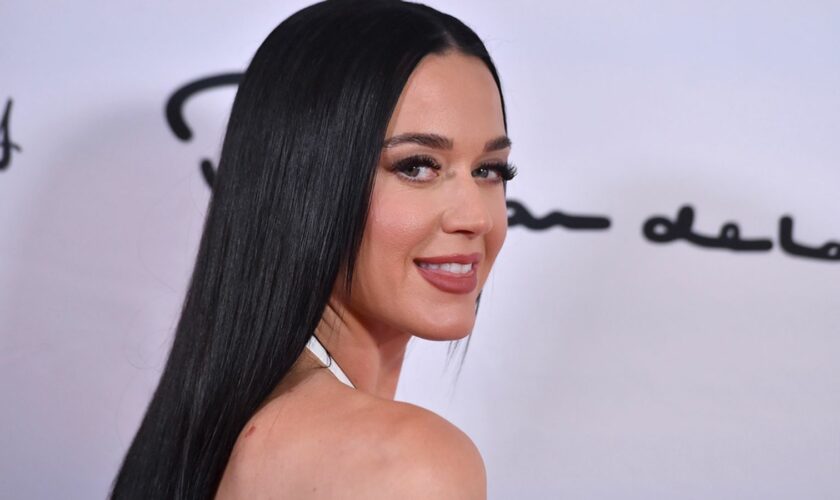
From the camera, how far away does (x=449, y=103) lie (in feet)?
3.50

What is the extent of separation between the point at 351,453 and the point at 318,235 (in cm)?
22

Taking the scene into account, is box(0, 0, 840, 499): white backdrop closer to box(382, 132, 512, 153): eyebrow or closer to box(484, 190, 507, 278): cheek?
box(484, 190, 507, 278): cheek

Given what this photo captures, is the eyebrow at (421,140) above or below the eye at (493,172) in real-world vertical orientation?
above

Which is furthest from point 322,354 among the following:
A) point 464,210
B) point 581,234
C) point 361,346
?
point 581,234

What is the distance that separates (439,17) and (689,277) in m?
0.85

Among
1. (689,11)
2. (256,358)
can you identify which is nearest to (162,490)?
(256,358)

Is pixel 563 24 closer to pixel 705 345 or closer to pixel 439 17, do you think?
pixel 705 345

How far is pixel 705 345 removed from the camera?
1810 millimetres
